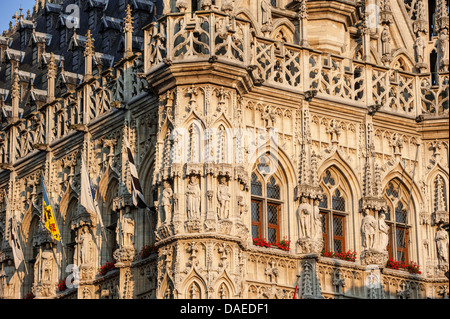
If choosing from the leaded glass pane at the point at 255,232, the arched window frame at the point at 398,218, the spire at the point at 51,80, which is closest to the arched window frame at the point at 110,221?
the leaded glass pane at the point at 255,232

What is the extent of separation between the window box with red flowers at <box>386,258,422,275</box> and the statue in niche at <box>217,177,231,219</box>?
5892 millimetres

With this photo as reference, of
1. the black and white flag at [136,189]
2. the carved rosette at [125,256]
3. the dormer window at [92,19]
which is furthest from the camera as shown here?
the dormer window at [92,19]

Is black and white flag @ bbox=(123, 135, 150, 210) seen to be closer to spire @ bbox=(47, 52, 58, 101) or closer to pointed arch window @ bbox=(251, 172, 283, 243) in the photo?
pointed arch window @ bbox=(251, 172, 283, 243)

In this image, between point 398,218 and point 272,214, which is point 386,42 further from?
point 272,214

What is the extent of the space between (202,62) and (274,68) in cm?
327

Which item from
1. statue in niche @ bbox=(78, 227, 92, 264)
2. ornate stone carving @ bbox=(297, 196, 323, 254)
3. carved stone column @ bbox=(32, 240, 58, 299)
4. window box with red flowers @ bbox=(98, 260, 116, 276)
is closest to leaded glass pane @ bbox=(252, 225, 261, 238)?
ornate stone carving @ bbox=(297, 196, 323, 254)

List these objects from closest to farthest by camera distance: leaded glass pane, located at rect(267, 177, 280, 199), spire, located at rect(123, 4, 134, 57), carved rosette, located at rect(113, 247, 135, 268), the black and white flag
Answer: the black and white flag → carved rosette, located at rect(113, 247, 135, 268) → leaded glass pane, located at rect(267, 177, 280, 199) → spire, located at rect(123, 4, 134, 57)

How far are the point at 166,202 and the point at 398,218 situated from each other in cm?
778

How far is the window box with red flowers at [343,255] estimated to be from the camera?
1874 inches

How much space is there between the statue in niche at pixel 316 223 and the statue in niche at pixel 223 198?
10.7ft

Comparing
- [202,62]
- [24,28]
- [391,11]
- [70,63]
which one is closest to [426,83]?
[391,11]

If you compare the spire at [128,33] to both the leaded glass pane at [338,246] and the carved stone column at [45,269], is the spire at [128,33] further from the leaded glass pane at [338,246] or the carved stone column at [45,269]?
the leaded glass pane at [338,246]

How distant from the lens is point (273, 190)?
156 feet

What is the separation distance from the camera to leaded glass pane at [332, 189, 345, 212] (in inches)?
1916
